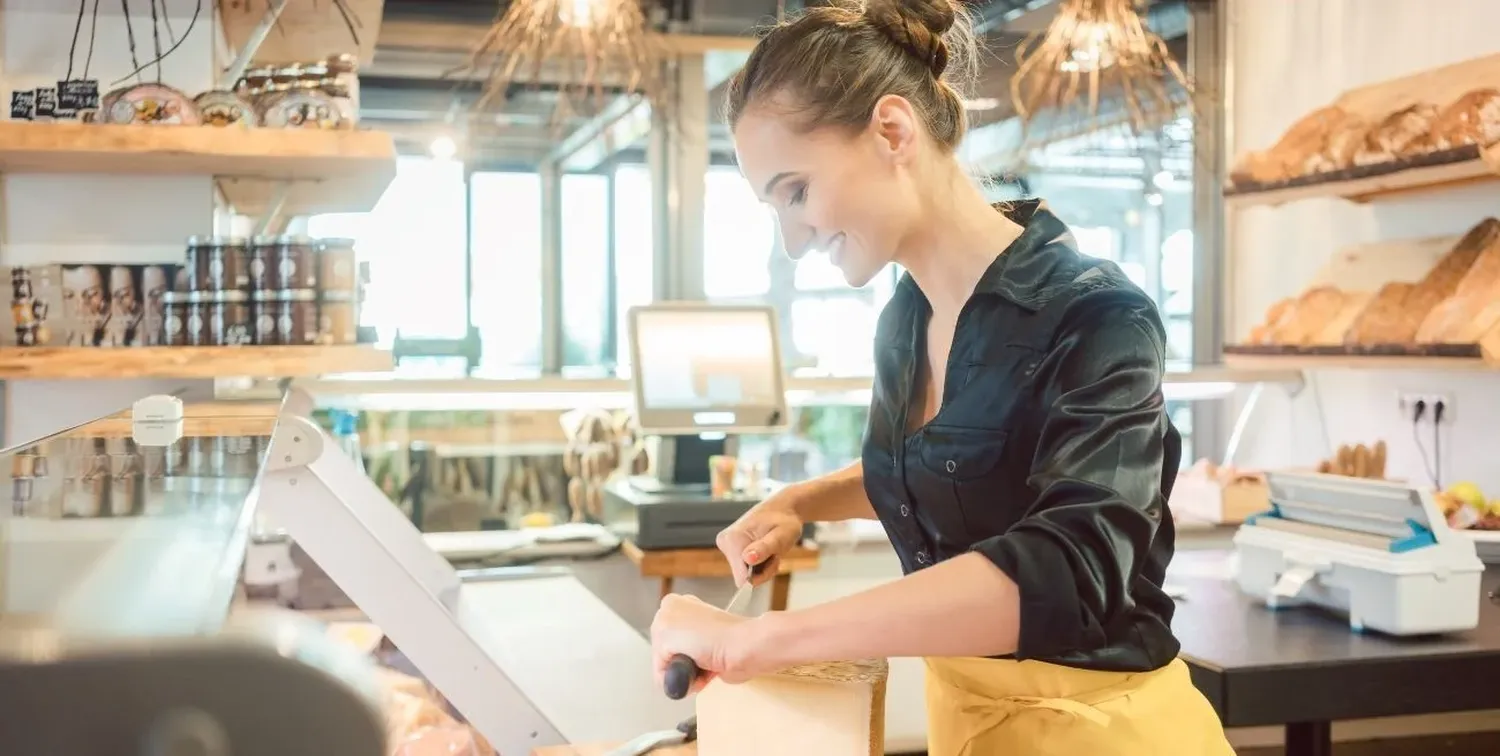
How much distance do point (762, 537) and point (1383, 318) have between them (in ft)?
8.32

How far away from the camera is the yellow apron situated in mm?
1348

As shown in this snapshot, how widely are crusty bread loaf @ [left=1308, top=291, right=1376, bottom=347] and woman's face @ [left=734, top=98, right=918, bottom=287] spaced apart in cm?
261

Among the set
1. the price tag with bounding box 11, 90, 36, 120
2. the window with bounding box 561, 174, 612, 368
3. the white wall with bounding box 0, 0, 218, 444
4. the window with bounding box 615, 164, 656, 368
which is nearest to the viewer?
the price tag with bounding box 11, 90, 36, 120

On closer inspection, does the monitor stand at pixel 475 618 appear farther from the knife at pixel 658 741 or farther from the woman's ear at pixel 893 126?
the woman's ear at pixel 893 126

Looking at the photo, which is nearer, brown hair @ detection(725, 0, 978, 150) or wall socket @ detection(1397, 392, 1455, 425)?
brown hair @ detection(725, 0, 978, 150)

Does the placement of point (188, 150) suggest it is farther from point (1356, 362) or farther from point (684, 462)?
point (1356, 362)

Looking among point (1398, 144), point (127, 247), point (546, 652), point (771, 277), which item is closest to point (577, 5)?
point (127, 247)

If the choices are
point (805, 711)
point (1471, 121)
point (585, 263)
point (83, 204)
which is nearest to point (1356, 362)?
point (1471, 121)

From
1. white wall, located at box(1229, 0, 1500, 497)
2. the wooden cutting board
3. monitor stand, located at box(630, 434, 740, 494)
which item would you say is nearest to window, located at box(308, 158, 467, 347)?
monitor stand, located at box(630, 434, 740, 494)

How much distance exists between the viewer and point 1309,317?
3.79 meters

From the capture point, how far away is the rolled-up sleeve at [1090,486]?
110 centimetres

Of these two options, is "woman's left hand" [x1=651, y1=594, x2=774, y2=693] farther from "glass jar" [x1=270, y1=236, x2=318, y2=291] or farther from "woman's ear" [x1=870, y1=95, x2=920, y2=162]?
"glass jar" [x1=270, y1=236, x2=318, y2=291]

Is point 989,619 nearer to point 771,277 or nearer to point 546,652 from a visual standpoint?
point 546,652

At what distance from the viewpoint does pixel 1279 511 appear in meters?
2.76
